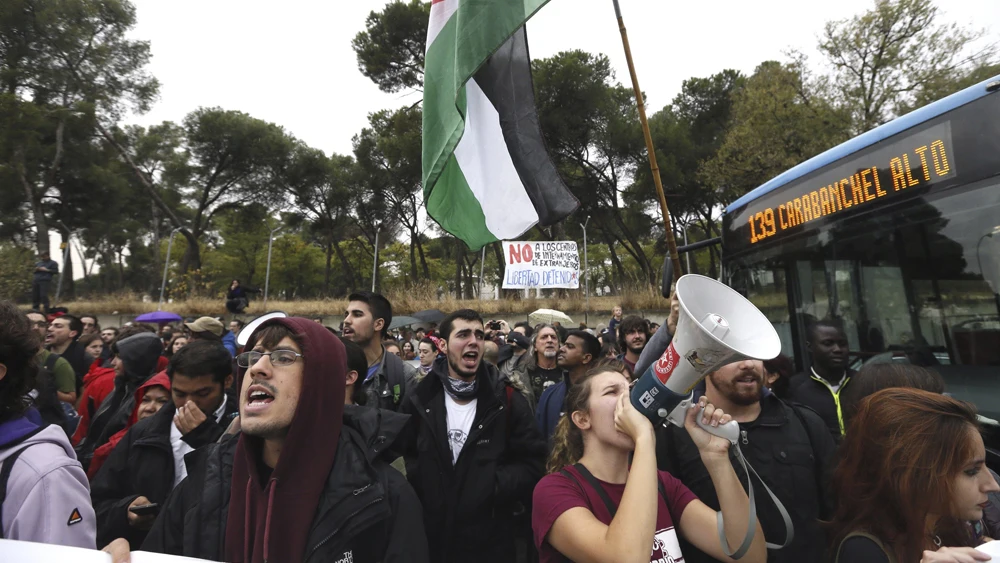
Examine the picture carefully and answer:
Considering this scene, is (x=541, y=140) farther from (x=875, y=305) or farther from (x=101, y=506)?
(x=101, y=506)

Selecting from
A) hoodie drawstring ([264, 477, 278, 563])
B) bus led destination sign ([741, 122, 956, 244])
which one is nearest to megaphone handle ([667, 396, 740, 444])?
hoodie drawstring ([264, 477, 278, 563])

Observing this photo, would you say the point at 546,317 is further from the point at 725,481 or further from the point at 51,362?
the point at 725,481

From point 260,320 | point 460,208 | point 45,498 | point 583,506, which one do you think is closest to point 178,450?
point 260,320

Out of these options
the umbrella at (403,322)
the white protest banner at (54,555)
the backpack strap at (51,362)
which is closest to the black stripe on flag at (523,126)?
the white protest banner at (54,555)

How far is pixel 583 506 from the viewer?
67.1 inches

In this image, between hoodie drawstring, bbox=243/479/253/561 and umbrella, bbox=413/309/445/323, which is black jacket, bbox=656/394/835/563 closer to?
hoodie drawstring, bbox=243/479/253/561

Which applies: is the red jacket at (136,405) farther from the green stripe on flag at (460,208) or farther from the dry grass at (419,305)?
the dry grass at (419,305)

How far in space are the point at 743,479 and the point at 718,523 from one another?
427 millimetres

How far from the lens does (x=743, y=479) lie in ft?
6.69

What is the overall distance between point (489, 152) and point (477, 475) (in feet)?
7.16

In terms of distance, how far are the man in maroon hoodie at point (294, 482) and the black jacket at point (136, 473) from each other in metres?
0.57

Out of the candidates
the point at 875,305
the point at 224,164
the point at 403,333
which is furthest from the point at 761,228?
the point at 224,164

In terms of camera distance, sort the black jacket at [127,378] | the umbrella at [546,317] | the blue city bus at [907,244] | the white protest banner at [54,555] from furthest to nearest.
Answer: the umbrella at [546,317], the black jacket at [127,378], the blue city bus at [907,244], the white protest banner at [54,555]

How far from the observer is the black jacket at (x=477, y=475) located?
2764 millimetres
